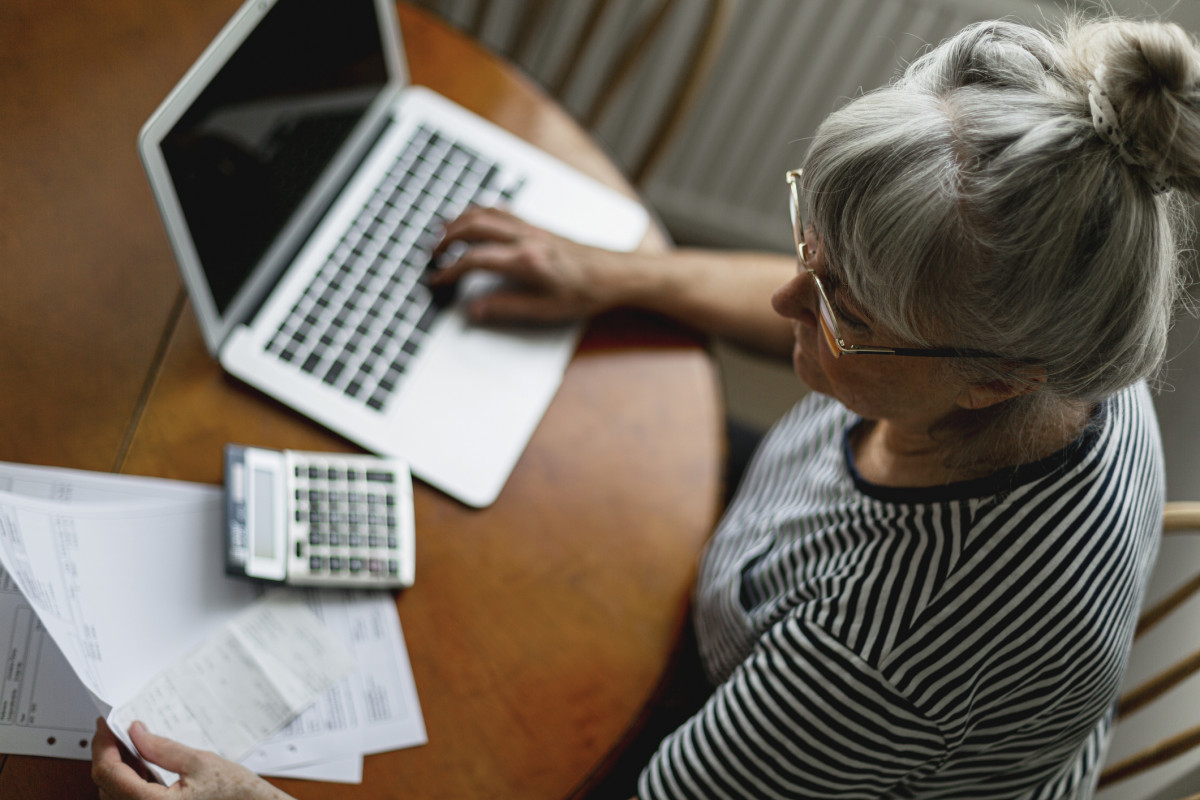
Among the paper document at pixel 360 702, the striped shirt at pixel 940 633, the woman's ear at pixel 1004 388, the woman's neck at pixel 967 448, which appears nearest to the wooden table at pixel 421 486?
the paper document at pixel 360 702

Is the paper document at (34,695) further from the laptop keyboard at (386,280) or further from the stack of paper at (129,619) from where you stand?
the laptop keyboard at (386,280)

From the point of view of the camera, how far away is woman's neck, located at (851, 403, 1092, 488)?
74cm

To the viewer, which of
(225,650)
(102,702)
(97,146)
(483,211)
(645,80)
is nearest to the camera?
(102,702)

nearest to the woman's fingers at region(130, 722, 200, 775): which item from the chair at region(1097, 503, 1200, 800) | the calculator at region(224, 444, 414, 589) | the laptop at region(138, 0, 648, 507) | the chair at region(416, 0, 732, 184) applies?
the calculator at region(224, 444, 414, 589)

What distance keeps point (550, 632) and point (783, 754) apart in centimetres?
26

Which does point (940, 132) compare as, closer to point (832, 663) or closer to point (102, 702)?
point (832, 663)

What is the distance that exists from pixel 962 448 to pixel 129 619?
29.0 inches

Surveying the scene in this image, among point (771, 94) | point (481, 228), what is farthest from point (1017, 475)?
point (771, 94)

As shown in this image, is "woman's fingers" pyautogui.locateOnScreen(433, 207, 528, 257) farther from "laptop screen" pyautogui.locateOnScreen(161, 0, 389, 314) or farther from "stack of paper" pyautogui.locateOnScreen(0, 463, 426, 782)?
"stack of paper" pyautogui.locateOnScreen(0, 463, 426, 782)

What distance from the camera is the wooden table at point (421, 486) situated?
0.87 meters

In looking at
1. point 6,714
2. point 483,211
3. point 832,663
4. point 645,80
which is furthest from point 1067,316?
point 645,80

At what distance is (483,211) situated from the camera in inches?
42.9

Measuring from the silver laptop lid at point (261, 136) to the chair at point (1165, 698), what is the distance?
1023 millimetres

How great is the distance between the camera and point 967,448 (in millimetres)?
767
